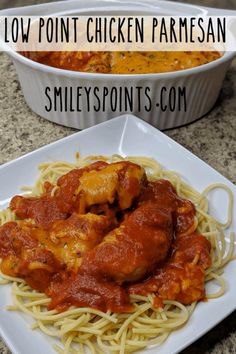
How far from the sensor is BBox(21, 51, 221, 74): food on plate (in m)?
3.17

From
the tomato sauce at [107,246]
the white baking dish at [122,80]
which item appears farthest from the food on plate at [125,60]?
the tomato sauce at [107,246]

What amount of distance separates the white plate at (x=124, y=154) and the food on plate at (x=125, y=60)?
1.25 feet

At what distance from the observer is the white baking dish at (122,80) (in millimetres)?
2867

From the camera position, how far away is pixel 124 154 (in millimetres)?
2992

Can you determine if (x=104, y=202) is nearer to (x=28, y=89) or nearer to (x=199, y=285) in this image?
(x=199, y=285)

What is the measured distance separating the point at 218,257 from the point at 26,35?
1910 mm

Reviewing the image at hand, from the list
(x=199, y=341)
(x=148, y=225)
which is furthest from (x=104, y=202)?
(x=199, y=341)

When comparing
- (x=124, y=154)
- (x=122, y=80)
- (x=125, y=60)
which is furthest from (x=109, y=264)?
(x=125, y=60)

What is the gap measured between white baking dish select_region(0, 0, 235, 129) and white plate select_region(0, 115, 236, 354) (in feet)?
0.62

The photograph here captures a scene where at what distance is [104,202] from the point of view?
227cm

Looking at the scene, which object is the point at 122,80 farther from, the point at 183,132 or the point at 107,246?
the point at 107,246

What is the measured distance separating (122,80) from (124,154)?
44 centimetres

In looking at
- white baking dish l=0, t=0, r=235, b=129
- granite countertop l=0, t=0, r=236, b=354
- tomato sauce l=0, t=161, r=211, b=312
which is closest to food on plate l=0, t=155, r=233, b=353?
tomato sauce l=0, t=161, r=211, b=312

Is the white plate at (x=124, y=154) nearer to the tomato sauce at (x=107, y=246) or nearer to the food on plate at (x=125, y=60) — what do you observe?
the tomato sauce at (x=107, y=246)
